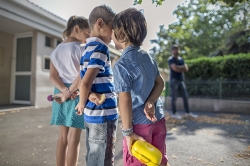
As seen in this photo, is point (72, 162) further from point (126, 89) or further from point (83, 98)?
point (126, 89)

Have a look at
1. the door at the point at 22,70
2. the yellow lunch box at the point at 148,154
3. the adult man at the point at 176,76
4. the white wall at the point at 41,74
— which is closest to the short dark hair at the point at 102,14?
the yellow lunch box at the point at 148,154

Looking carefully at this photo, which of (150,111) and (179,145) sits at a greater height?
(150,111)

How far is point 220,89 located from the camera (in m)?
7.36

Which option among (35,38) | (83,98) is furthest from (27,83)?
(83,98)

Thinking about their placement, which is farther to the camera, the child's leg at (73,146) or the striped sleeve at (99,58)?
the child's leg at (73,146)

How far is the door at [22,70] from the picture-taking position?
330 inches

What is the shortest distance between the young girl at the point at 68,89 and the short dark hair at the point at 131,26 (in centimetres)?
64

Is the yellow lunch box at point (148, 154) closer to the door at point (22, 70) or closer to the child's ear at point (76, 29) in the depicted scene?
the child's ear at point (76, 29)

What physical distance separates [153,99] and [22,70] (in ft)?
28.2

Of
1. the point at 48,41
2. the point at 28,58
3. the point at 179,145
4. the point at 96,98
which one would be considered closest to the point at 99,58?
the point at 96,98

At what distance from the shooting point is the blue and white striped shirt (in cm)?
143

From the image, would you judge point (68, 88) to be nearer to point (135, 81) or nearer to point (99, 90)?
point (99, 90)

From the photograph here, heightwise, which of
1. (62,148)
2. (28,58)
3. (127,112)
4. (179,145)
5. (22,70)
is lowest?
(179,145)

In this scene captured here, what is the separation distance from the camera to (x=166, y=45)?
1069 inches
